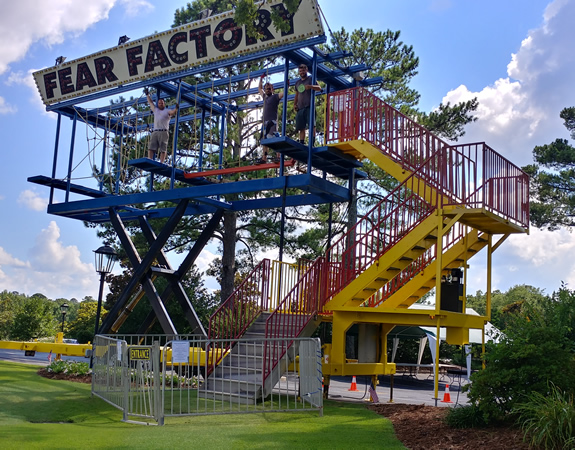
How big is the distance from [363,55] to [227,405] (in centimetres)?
1904

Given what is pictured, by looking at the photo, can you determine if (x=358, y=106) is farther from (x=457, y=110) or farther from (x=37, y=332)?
(x=37, y=332)

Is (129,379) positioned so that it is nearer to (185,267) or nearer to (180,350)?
(180,350)

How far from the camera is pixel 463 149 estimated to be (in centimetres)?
1304

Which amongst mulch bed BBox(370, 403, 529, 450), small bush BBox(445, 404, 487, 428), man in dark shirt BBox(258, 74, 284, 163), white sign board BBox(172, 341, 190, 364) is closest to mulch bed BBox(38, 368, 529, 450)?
mulch bed BBox(370, 403, 529, 450)

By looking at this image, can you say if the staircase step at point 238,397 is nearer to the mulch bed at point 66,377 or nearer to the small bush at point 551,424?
the mulch bed at point 66,377

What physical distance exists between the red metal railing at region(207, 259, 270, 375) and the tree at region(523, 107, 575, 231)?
68.2ft

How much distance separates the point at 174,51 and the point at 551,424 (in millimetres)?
12116

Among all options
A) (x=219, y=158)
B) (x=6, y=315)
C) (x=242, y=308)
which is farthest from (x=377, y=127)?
(x=6, y=315)

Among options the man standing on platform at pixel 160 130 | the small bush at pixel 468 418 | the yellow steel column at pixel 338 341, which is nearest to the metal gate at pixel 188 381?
the yellow steel column at pixel 338 341

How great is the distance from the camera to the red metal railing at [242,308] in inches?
546

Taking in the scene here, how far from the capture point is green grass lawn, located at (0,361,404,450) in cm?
800

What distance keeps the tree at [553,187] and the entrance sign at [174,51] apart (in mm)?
21064

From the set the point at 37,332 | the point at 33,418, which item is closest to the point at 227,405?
the point at 33,418

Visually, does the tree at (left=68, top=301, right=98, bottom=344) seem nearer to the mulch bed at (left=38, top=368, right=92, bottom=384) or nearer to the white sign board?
the mulch bed at (left=38, top=368, right=92, bottom=384)
